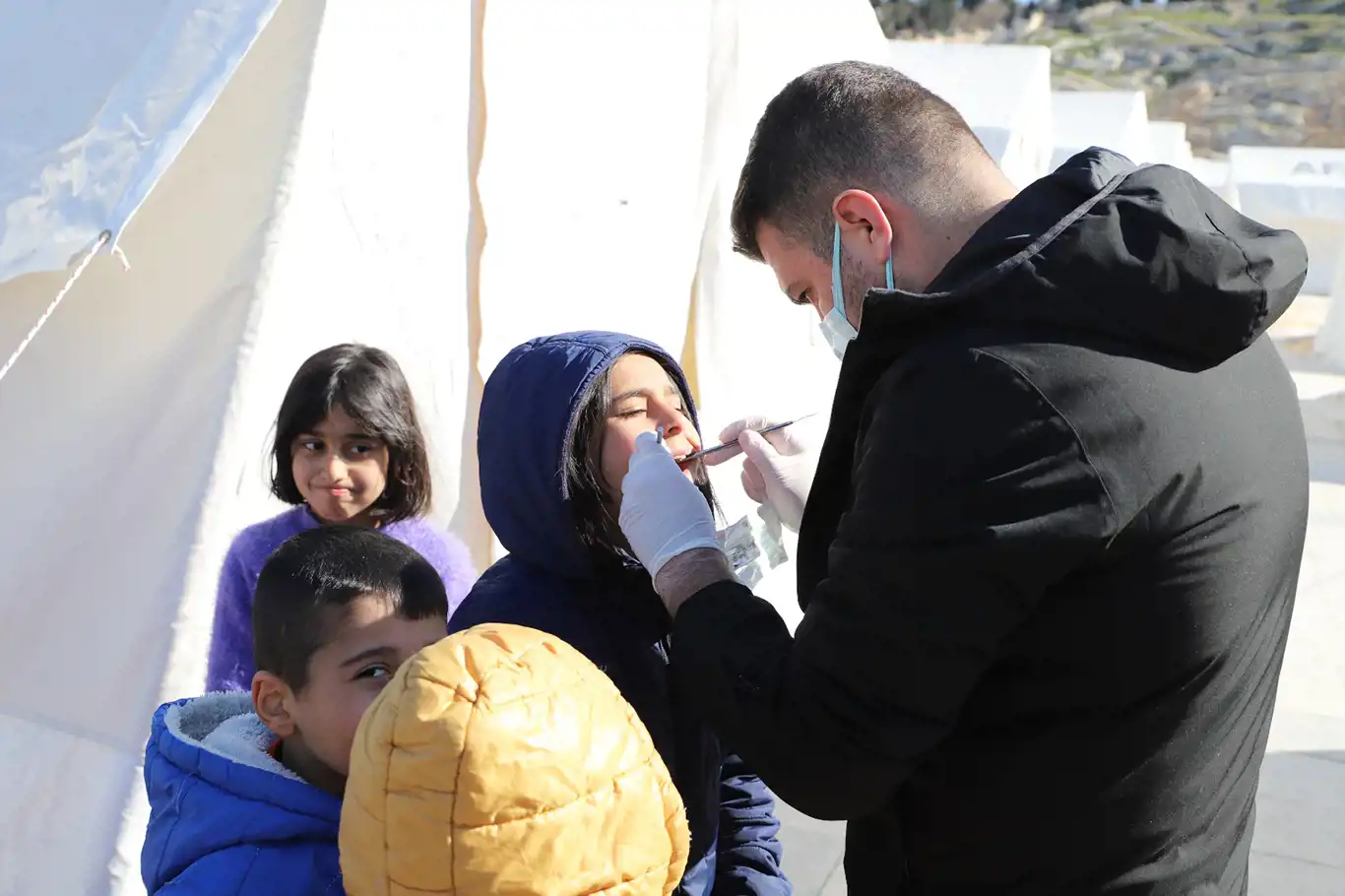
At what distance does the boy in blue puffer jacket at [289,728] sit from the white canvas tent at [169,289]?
1092mm

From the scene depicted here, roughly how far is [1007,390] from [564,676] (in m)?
0.47

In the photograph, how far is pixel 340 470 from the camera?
240cm

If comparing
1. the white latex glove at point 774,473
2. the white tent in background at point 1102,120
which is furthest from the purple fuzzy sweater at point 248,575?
the white tent in background at point 1102,120

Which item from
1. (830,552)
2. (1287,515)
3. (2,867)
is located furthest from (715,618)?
(2,867)

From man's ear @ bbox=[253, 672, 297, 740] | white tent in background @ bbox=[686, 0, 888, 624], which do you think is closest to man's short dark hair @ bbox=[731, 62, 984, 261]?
man's ear @ bbox=[253, 672, 297, 740]

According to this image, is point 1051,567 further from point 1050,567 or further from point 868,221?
point 868,221

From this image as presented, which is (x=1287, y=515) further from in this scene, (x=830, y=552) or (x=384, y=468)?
(x=384, y=468)

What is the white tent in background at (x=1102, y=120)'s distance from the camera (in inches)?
685

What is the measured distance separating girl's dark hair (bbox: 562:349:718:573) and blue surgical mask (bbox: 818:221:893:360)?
0.96ft

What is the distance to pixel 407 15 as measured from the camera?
2.78m

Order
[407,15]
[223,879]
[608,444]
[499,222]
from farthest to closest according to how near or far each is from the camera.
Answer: [499,222] < [407,15] < [608,444] < [223,879]

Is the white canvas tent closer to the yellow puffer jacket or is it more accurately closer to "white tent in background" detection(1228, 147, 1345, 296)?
the yellow puffer jacket

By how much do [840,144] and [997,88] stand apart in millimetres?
9784

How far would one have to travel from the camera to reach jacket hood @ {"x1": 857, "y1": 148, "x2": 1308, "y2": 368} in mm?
1097
